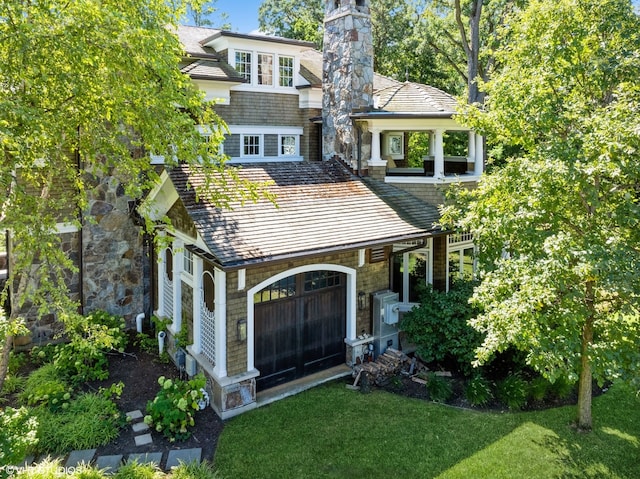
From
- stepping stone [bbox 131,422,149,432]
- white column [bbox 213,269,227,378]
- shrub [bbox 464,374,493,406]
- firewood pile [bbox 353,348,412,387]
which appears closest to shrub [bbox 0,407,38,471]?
stepping stone [bbox 131,422,149,432]

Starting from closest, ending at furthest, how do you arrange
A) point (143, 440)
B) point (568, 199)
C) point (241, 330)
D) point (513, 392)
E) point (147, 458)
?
point (568, 199) → point (147, 458) → point (143, 440) → point (241, 330) → point (513, 392)

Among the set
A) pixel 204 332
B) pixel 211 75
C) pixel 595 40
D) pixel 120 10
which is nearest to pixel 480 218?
pixel 595 40

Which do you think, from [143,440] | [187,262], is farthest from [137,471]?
[187,262]

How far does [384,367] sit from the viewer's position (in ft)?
35.3

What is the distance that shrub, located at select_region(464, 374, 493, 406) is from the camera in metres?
9.66

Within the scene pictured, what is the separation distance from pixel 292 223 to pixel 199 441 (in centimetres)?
465

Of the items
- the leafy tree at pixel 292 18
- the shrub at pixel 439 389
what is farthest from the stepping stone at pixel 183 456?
the leafy tree at pixel 292 18

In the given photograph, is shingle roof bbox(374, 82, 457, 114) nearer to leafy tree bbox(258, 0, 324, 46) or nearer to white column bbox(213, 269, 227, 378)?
white column bbox(213, 269, 227, 378)

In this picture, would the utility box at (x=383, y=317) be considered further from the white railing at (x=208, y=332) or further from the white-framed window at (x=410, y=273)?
the white railing at (x=208, y=332)

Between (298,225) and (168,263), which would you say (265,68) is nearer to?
(168,263)

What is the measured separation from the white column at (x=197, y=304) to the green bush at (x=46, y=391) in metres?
2.57

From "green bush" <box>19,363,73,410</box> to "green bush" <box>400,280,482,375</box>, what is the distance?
23.8 ft

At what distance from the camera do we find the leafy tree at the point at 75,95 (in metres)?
6.63

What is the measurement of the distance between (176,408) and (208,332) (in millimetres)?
1741
